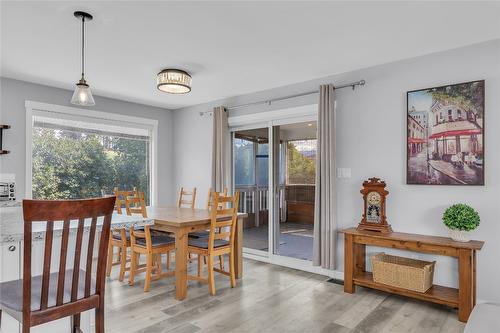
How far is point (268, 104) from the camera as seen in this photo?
15.0 ft

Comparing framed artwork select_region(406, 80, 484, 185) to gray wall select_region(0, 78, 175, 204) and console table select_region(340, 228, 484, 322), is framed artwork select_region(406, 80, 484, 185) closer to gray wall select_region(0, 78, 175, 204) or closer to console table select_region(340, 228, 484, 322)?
console table select_region(340, 228, 484, 322)

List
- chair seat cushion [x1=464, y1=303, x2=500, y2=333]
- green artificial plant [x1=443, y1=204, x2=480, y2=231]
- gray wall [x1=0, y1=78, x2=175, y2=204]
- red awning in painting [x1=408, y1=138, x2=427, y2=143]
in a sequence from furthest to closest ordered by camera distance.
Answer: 1. gray wall [x1=0, y1=78, x2=175, y2=204]
2. red awning in painting [x1=408, y1=138, x2=427, y2=143]
3. green artificial plant [x1=443, y1=204, x2=480, y2=231]
4. chair seat cushion [x1=464, y1=303, x2=500, y2=333]

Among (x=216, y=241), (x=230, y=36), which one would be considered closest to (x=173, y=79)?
(x=230, y=36)

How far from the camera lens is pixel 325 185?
3.76 meters

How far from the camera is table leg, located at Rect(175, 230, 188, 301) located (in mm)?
3123

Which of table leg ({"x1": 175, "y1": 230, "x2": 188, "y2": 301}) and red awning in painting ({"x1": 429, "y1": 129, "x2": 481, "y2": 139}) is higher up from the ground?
red awning in painting ({"x1": 429, "y1": 129, "x2": 481, "y2": 139})

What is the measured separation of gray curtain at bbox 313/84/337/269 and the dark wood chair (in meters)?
2.67

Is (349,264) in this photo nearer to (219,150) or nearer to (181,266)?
(181,266)

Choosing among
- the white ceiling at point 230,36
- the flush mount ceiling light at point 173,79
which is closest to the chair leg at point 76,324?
the white ceiling at point 230,36

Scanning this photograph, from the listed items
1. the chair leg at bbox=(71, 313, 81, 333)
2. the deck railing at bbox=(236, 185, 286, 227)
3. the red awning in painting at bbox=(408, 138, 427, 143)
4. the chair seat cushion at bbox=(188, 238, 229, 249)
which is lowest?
the chair leg at bbox=(71, 313, 81, 333)

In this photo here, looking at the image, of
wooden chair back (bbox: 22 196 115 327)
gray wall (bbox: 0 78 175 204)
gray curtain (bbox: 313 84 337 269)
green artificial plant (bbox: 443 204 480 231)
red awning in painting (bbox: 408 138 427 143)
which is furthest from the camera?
gray wall (bbox: 0 78 175 204)

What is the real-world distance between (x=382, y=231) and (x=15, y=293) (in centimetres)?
297

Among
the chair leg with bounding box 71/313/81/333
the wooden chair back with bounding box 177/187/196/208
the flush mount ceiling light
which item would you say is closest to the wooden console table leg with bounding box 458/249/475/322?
the chair leg with bounding box 71/313/81/333

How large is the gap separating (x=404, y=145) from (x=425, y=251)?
3.55 feet
